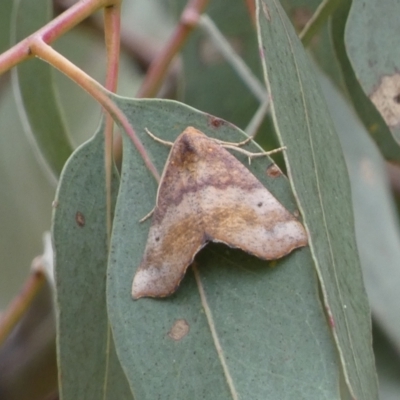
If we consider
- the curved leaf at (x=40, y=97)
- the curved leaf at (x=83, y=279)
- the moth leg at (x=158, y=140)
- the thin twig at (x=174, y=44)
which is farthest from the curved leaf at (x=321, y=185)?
the curved leaf at (x=40, y=97)

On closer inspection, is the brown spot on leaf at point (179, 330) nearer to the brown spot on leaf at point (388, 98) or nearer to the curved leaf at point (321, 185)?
the curved leaf at point (321, 185)

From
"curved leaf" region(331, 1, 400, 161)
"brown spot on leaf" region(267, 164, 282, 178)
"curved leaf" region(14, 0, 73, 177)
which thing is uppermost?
"curved leaf" region(331, 1, 400, 161)

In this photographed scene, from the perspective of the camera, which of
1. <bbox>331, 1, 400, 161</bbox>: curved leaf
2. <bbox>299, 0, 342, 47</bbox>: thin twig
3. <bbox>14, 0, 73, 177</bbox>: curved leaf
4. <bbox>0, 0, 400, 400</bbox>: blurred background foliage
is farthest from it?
<bbox>0, 0, 400, 400</bbox>: blurred background foliage

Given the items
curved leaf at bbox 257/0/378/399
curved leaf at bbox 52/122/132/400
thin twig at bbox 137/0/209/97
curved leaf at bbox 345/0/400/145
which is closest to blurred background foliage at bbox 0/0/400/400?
thin twig at bbox 137/0/209/97

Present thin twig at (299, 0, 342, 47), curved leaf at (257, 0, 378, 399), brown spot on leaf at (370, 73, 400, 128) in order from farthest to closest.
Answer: thin twig at (299, 0, 342, 47)
brown spot on leaf at (370, 73, 400, 128)
curved leaf at (257, 0, 378, 399)

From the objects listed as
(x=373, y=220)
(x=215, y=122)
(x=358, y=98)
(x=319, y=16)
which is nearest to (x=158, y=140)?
(x=215, y=122)

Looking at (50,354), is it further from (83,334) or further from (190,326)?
(190,326)

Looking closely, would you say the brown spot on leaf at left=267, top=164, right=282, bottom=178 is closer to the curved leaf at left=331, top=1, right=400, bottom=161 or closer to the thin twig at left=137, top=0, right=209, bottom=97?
the curved leaf at left=331, top=1, right=400, bottom=161

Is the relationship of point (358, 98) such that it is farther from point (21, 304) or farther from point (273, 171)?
point (21, 304)
